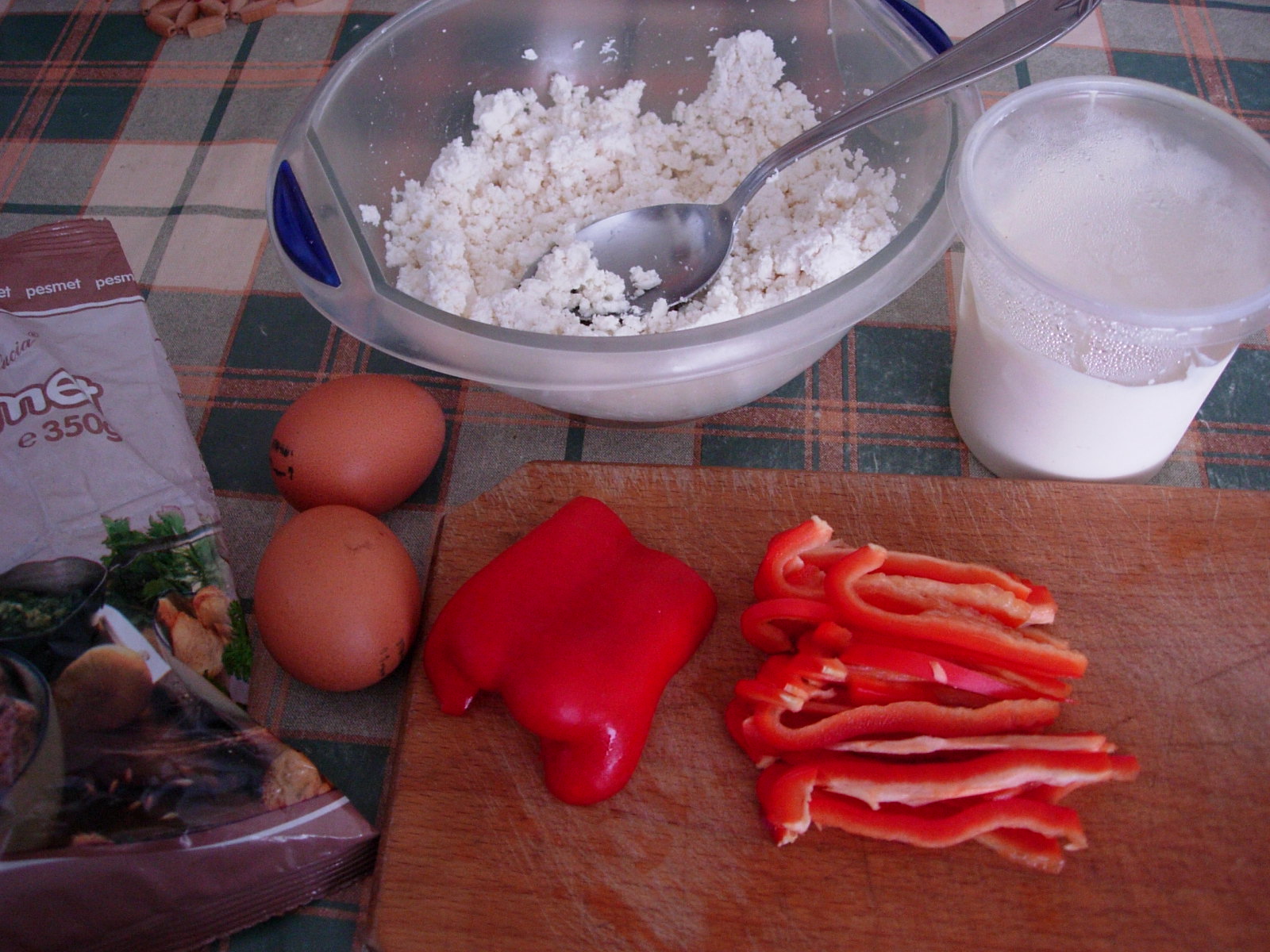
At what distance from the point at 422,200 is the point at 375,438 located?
421 millimetres

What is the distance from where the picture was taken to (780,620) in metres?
1.22

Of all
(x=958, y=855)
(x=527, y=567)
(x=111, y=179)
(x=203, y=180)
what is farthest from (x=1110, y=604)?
(x=111, y=179)

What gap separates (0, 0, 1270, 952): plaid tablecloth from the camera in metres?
1.48

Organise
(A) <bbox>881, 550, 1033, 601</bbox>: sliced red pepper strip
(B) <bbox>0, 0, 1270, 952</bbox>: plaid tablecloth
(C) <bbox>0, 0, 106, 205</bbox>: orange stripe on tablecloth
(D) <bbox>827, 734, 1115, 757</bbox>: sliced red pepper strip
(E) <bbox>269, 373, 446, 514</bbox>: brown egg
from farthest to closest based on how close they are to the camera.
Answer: (C) <bbox>0, 0, 106, 205</bbox>: orange stripe on tablecloth < (B) <bbox>0, 0, 1270, 952</bbox>: plaid tablecloth < (E) <bbox>269, 373, 446, 514</bbox>: brown egg < (A) <bbox>881, 550, 1033, 601</bbox>: sliced red pepper strip < (D) <bbox>827, 734, 1115, 757</bbox>: sliced red pepper strip

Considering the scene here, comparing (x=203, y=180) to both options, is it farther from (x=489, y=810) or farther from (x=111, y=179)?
(x=489, y=810)

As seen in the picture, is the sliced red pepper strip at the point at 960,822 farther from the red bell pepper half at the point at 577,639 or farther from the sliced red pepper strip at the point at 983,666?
the red bell pepper half at the point at 577,639

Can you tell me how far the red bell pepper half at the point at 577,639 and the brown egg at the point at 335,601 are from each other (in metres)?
0.07

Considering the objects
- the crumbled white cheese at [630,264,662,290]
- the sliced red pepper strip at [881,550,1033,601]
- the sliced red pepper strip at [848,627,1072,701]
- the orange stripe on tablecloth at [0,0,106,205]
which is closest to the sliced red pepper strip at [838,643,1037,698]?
the sliced red pepper strip at [848,627,1072,701]

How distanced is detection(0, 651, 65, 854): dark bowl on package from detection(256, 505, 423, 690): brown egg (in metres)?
0.26

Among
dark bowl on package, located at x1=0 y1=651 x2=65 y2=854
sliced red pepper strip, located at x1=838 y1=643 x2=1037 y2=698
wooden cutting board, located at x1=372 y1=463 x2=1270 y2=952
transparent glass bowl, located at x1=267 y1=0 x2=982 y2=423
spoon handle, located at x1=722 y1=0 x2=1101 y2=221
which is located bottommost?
wooden cutting board, located at x1=372 y1=463 x2=1270 y2=952

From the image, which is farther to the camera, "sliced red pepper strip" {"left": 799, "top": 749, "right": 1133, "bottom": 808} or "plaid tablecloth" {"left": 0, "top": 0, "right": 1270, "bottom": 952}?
"plaid tablecloth" {"left": 0, "top": 0, "right": 1270, "bottom": 952}

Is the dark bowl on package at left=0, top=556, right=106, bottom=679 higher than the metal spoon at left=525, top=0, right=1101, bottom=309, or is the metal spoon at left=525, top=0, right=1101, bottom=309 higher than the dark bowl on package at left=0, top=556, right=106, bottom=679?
the metal spoon at left=525, top=0, right=1101, bottom=309

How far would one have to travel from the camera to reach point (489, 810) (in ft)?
3.74

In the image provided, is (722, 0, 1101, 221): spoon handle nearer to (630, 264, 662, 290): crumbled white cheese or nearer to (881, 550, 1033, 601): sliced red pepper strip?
(630, 264, 662, 290): crumbled white cheese
